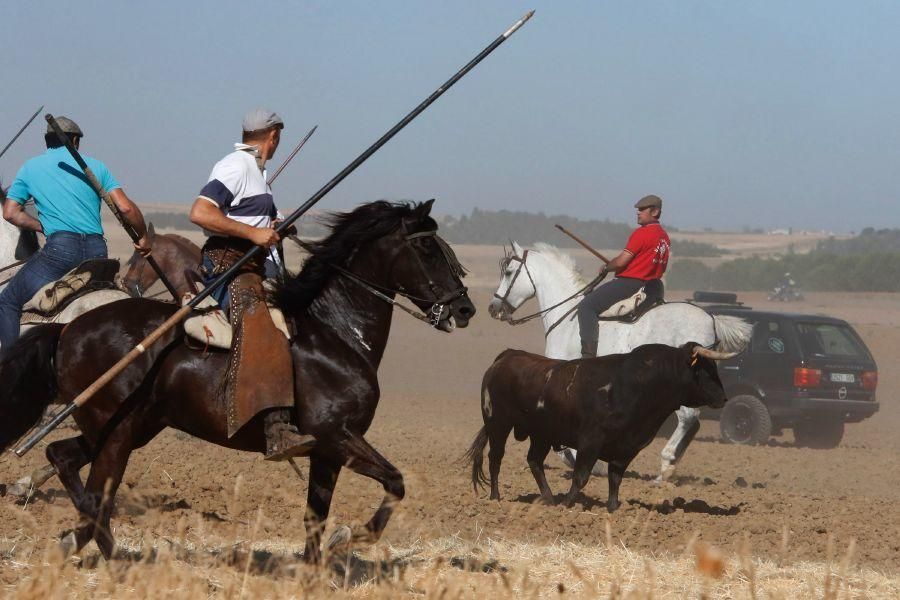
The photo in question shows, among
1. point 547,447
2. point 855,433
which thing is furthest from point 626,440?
point 855,433

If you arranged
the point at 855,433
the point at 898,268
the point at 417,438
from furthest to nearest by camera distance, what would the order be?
the point at 898,268 < the point at 855,433 < the point at 417,438

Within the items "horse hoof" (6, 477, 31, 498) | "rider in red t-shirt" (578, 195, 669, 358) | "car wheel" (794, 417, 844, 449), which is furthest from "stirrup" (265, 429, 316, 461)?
"car wheel" (794, 417, 844, 449)

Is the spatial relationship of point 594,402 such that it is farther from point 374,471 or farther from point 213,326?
point 213,326

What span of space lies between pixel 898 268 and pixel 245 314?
54.4 m

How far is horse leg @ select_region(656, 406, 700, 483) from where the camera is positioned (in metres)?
14.8

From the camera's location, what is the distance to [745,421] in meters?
20.1

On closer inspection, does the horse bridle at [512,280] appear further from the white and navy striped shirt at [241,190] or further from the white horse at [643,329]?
the white and navy striped shirt at [241,190]

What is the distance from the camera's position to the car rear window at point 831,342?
64.6 ft

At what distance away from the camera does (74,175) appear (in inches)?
392

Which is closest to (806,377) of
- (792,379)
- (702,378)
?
(792,379)

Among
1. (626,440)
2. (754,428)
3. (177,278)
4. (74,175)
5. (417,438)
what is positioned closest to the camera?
(74,175)

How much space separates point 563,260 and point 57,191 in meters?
7.39

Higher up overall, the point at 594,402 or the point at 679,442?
the point at 594,402

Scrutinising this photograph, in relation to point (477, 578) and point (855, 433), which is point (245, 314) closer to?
point (477, 578)
